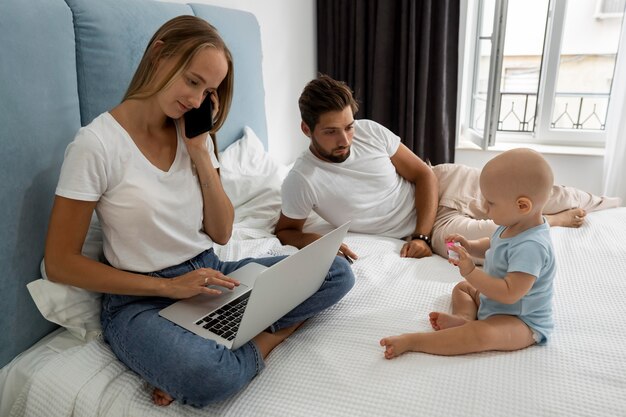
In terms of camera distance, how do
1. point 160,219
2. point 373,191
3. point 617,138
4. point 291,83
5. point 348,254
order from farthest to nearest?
point 291,83 → point 617,138 → point 373,191 → point 348,254 → point 160,219

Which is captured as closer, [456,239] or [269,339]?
[269,339]

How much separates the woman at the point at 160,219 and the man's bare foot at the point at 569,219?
0.96 m

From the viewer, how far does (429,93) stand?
10.1 ft

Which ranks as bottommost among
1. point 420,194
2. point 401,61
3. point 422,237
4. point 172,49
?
point 422,237

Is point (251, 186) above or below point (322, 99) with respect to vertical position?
below

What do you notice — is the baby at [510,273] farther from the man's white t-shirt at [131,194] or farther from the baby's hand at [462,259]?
the man's white t-shirt at [131,194]

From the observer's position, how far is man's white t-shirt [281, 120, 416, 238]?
1766 millimetres

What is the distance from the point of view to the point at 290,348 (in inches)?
46.8

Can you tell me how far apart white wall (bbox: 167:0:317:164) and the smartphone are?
1332 mm

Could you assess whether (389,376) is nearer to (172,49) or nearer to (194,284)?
(194,284)

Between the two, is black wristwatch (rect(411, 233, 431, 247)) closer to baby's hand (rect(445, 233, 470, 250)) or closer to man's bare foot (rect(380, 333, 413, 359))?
baby's hand (rect(445, 233, 470, 250))

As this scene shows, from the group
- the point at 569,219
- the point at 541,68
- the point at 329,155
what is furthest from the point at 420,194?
the point at 541,68

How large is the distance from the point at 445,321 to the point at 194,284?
24.7 inches

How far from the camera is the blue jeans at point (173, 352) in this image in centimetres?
97
